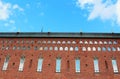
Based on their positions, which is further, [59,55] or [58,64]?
[59,55]

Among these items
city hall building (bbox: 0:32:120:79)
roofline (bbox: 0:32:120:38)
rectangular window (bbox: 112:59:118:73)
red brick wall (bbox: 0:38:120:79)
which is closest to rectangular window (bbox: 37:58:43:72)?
city hall building (bbox: 0:32:120:79)

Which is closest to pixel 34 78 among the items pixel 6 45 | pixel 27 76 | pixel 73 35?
pixel 27 76

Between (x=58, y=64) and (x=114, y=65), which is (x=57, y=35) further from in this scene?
(x=114, y=65)

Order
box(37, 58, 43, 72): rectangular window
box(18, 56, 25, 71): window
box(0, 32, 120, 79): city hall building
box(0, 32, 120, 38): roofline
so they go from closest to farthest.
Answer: box(0, 32, 120, 79): city hall building < box(37, 58, 43, 72): rectangular window < box(18, 56, 25, 71): window < box(0, 32, 120, 38): roofline

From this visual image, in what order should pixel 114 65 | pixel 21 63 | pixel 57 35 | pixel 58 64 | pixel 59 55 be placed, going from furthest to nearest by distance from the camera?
1. pixel 57 35
2. pixel 59 55
3. pixel 21 63
4. pixel 58 64
5. pixel 114 65

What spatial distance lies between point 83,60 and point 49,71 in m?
5.71

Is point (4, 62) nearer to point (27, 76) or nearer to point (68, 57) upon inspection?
point (27, 76)

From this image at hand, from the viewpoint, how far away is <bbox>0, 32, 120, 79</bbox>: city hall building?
23906mm

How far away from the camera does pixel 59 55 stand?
2561 centimetres

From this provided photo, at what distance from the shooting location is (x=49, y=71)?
24.2 m

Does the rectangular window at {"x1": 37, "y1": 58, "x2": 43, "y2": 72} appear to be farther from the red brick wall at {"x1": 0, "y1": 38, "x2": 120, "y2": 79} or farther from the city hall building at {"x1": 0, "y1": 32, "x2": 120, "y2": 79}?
the red brick wall at {"x1": 0, "y1": 38, "x2": 120, "y2": 79}

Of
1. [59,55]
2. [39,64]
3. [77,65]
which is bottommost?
[77,65]

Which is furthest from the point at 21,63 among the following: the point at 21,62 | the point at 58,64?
the point at 58,64

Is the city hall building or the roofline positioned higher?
the roofline
